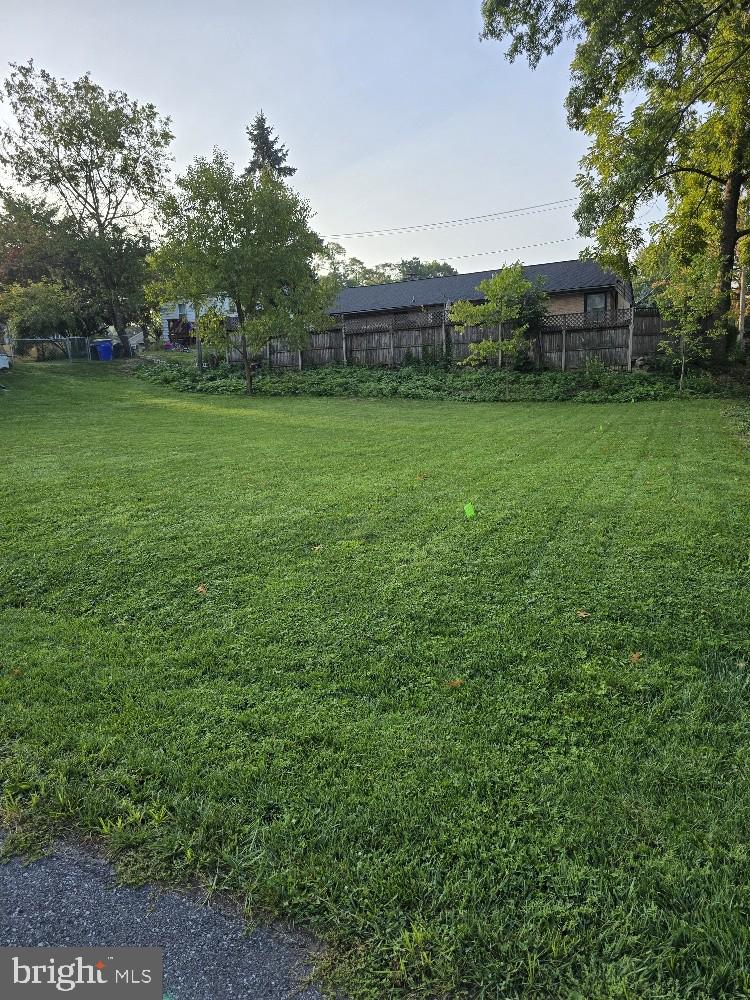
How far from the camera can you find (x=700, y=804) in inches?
71.5

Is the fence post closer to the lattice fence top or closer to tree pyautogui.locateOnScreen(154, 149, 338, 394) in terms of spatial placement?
the lattice fence top

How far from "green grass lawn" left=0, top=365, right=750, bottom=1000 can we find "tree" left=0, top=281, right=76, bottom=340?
24497 millimetres

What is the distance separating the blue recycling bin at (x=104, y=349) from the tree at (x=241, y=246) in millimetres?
9951

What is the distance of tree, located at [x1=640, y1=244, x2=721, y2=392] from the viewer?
45.6 feet

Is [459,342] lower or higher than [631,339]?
higher

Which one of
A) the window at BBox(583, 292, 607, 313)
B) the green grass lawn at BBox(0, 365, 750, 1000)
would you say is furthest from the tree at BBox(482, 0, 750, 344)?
the window at BBox(583, 292, 607, 313)

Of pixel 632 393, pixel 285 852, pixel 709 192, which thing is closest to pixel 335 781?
pixel 285 852

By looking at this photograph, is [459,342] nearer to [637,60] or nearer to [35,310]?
[637,60]

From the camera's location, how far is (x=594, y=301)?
23047 mm

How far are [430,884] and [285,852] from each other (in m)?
0.46

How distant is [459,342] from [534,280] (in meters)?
5.87

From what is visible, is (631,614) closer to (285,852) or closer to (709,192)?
(285,852)

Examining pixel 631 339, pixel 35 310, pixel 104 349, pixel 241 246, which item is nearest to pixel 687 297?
pixel 631 339

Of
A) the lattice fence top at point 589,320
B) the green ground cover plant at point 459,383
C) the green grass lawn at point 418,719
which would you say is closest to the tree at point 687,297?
the green ground cover plant at point 459,383
